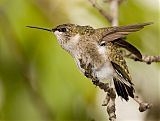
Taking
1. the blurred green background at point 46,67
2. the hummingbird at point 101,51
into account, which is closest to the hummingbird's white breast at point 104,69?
the hummingbird at point 101,51

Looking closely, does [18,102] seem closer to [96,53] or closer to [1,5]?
[1,5]

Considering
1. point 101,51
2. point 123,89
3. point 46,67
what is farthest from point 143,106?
point 46,67

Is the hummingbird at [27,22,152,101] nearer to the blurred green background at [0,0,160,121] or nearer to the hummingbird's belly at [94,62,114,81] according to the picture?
the hummingbird's belly at [94,62,114,81]

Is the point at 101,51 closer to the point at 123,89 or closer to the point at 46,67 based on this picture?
the point at 123,89

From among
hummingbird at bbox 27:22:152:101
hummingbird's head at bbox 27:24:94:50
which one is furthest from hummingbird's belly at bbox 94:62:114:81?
hummingbird's head at bbox 27:24:94:50

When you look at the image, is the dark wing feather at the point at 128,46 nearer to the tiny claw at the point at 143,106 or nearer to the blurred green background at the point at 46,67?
the tiny claw at the point at 143,106
